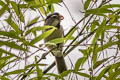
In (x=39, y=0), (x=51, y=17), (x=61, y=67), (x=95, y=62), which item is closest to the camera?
(x=95, y=62)

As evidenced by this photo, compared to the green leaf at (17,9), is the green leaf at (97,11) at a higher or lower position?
lower

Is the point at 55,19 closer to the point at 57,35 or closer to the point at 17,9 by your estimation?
the point at 57,35

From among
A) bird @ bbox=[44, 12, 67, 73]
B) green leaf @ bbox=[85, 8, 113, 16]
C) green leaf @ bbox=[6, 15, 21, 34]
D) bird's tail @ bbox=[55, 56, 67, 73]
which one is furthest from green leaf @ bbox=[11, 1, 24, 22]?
bird's tail @ bbox=[55, 56, 67, 73]

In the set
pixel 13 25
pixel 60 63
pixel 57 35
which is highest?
pixel 13 25

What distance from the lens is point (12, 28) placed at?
119cm

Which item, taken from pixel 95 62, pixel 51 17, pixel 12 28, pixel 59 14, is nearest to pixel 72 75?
pixel 95 62

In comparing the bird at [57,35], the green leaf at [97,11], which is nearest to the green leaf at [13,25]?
the green leaf at [97,11]

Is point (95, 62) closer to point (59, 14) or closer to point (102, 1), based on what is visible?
point (102, 1)

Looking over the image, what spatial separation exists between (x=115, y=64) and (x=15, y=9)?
0.52m

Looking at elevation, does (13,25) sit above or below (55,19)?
above

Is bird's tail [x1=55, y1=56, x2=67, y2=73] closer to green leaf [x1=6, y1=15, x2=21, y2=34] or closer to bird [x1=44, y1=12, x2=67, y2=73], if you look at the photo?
bird [x1=44, y1=12, x2=67, y2=73]

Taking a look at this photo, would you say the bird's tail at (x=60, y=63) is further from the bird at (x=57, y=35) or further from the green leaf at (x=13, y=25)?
the green leaf at (x=13, y=25)

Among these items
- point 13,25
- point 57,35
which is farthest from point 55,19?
point 13,25

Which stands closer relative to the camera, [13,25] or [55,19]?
[13,25]
